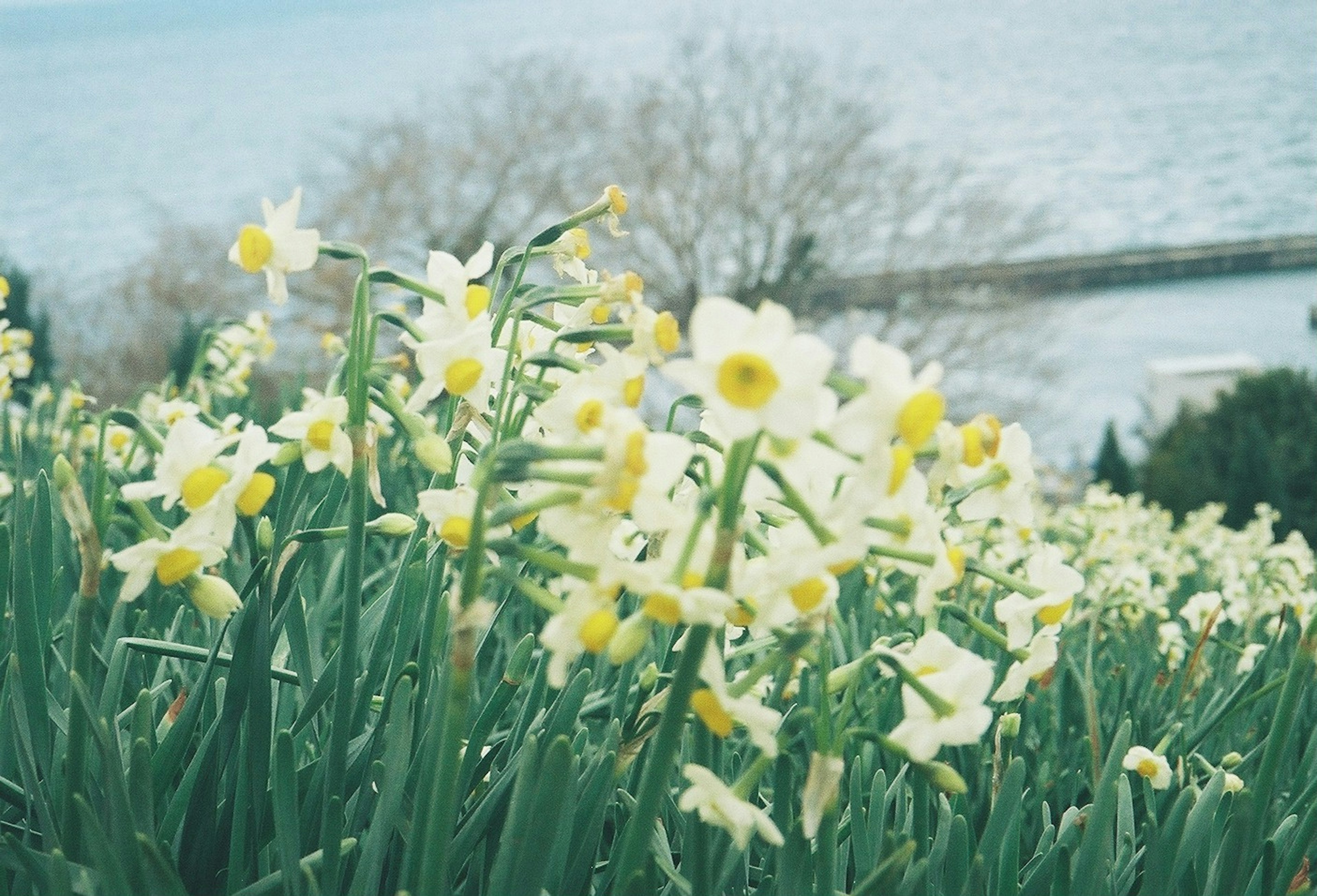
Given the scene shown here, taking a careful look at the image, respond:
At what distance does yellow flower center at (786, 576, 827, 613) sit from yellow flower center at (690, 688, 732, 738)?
0.27ft

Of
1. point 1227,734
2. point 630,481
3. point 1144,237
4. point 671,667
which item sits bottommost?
point 1227,734

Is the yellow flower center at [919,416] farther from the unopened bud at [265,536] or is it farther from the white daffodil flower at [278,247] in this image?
the unopened bud at [265,536]

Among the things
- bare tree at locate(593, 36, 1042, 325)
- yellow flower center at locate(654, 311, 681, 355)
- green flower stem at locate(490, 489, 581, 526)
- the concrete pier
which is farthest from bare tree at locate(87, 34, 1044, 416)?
green flower stem at locate(490, 489, 581, 526)

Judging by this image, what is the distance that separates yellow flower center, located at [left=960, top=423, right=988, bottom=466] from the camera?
0.62 metres

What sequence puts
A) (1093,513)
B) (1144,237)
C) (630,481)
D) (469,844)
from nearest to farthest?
(630,481) → (469,844) → (1093,513) → (1144,237)

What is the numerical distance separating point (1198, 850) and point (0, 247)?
14057 millimetres

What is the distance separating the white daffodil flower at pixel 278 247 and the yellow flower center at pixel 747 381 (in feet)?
1.31

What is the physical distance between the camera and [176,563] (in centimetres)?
73

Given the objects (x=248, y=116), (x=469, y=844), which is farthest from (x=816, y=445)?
(x=248, y=116)

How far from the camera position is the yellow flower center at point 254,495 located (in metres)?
0.73

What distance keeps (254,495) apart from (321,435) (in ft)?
0.22

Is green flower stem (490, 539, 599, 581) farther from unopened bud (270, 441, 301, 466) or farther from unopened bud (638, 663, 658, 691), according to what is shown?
unopened bud (638, 663, 658, 691)

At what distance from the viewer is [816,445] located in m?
0.58

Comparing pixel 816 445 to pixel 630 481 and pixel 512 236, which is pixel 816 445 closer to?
pixel 630 481
